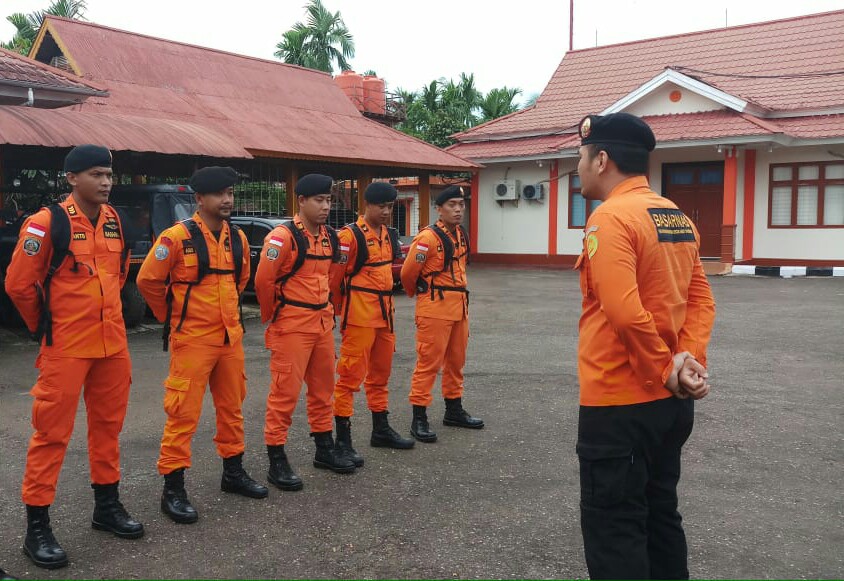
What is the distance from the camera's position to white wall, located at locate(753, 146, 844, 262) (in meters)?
18.8

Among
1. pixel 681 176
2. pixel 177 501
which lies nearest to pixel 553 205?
pixel 681 176

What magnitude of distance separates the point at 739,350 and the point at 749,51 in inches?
660

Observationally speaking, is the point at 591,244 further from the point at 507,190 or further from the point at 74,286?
the point at 507,190

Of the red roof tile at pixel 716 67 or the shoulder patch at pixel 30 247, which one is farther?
the red roof tile at pixel 716 67

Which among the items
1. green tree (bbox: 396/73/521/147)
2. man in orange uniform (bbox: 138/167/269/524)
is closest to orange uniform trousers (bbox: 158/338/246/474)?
man in orange uniform (bbox: 138/167/269/524)

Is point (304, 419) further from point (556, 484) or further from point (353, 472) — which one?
point (556, 484)

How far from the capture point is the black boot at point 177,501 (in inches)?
159

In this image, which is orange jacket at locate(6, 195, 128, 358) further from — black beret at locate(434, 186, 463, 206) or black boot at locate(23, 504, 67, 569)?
black beret at locate(434, 186, 463, 206)

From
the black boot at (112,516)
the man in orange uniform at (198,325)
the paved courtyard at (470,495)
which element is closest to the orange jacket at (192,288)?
the man in orange uniform at (198,325)

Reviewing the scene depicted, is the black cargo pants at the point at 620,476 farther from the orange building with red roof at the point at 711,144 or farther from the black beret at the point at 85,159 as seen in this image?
the orange building with red roof at the point at 711,144

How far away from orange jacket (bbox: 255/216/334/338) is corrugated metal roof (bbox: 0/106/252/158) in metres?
6.74

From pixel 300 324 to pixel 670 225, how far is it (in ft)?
8.49

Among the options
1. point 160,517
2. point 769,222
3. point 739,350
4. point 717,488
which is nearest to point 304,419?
point 160,517

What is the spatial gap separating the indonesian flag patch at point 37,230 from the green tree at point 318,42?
29878mm
